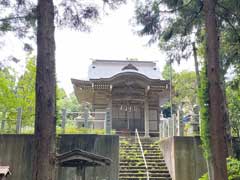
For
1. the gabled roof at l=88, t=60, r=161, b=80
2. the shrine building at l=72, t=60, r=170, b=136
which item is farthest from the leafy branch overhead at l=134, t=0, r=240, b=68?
the gabled roof at l=88, t=60, r=161, b=80

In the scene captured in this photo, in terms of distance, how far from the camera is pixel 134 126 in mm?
17312

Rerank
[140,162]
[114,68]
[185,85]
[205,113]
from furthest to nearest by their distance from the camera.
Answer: [185,85], [114,68], [140,162], [205,113]

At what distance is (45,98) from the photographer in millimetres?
5066

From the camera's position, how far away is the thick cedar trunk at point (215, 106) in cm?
571

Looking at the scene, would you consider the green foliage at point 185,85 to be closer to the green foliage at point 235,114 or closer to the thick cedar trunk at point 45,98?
the green foliage at point 235,114

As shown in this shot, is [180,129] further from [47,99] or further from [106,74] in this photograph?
[106,74]

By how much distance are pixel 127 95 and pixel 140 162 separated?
5821 mm

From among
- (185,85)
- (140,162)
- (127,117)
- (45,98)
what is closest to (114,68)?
(127,117)

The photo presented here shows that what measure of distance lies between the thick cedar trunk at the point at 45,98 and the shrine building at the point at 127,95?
9.06 metres

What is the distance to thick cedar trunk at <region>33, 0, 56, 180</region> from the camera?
478cm

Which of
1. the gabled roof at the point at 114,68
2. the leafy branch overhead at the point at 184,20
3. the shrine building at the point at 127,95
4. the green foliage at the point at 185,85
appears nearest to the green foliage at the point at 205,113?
the leafy branch overhead at the point at 184,20

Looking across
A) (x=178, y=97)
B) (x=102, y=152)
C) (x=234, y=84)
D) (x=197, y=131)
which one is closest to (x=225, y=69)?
(x=234, y=84)

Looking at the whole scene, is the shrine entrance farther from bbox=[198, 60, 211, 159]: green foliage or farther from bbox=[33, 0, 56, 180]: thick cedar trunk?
bbox=[33, 0, 56, 180]: thick cedar trunk

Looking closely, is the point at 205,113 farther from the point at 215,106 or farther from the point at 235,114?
the point at 235,114
